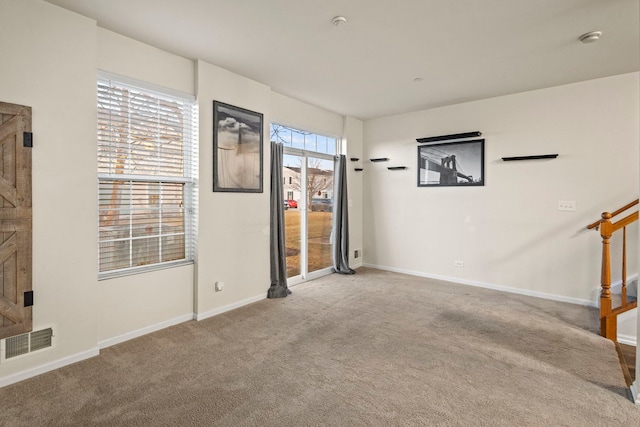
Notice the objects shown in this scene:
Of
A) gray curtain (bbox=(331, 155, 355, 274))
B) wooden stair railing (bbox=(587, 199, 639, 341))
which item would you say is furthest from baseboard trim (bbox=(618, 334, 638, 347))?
gray curtain (bbox=(331, 155, 355, 274))

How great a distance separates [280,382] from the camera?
7.78 feet

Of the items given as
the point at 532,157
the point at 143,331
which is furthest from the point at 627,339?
the point at 143,331

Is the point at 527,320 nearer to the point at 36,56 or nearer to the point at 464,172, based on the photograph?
the point at 464,172

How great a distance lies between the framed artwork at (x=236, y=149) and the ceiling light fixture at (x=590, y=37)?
3384 millimetres

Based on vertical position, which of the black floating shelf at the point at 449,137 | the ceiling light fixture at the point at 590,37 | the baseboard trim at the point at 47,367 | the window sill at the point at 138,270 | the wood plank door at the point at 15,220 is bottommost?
the baseboard trim at the point at 47,367

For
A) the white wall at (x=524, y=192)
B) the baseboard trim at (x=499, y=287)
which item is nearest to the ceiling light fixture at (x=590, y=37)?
the white wall at (x=524, y=192)

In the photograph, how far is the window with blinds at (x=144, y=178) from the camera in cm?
298

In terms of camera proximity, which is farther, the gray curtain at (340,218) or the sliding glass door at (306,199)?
the gray curtain at (340,218)

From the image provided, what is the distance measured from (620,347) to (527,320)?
0.78m

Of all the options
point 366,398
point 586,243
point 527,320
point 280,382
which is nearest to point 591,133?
point 586,243

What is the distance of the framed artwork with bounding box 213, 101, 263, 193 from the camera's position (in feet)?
12.1

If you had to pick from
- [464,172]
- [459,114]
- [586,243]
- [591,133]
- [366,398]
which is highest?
[459,114]

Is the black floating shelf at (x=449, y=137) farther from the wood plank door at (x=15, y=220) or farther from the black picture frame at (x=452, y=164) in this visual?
the wood plank door at (x=15, y=220)

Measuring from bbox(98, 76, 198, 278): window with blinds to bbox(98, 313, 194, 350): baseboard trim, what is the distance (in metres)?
0.58
